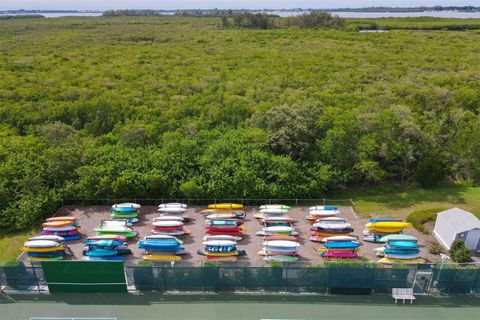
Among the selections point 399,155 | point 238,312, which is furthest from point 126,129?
point 399,155

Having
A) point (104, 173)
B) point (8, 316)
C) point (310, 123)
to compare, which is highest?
point (310, 123)

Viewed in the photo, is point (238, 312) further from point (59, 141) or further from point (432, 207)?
point (59, 141)

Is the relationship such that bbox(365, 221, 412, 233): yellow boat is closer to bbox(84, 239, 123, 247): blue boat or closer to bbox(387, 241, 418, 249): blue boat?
bbox(387, 241, 418, 249): blue boat

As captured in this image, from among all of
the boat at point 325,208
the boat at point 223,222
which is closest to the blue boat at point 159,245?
the boat at point 223,222

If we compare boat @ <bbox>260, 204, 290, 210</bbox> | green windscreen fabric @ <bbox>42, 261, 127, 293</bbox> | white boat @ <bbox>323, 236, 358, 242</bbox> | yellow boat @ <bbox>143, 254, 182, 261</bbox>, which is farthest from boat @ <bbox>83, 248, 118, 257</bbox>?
white boat @ <bbox>323, 236, 358, 242</bbox>

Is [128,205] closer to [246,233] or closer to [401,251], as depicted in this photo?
[246,233]

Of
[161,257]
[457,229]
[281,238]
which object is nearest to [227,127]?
[281,238]
